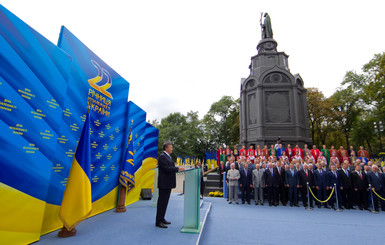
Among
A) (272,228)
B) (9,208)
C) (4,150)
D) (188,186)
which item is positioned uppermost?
(4,150)

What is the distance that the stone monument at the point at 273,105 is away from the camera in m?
14.9

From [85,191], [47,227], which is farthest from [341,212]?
[47,227]

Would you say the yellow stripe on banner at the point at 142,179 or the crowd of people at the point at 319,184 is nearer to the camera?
the yellow stripe on banner at the point at 142,179

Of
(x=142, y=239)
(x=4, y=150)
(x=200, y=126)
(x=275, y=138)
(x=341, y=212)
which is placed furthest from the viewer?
(x=200, y=126)

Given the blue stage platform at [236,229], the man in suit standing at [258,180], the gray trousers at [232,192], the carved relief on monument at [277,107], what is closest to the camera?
the blue stage platform at [236,229]

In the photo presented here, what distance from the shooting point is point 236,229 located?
481 cm

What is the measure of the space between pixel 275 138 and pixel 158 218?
1262 centimetres

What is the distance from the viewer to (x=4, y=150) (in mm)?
2977

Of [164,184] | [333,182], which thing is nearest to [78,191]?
[164,184]

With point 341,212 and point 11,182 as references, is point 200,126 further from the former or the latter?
point 11,182

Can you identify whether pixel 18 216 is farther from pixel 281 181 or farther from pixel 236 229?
pixel 281 181

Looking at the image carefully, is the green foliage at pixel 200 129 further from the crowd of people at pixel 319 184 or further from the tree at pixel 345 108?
the crowd of people at pixel 319 184

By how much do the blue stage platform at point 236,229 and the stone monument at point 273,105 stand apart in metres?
8.71

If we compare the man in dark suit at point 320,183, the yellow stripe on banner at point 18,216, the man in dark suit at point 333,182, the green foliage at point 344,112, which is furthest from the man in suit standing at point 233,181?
the green foliage at point 344,112
